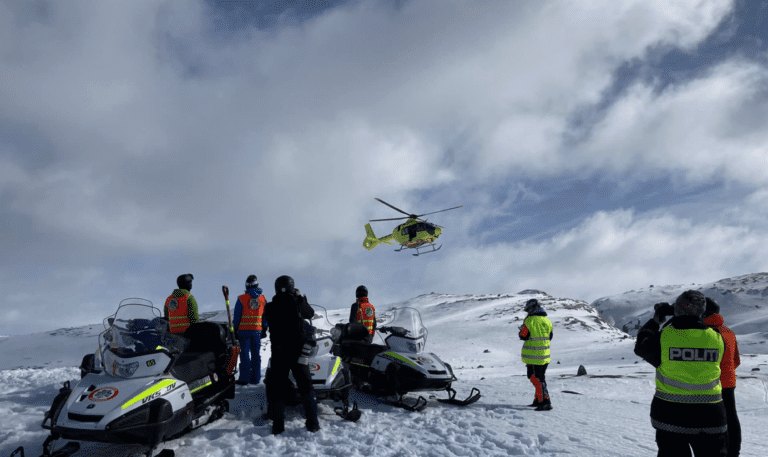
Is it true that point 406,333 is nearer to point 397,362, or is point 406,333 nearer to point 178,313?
point 397,362

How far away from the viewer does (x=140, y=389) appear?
175 inches

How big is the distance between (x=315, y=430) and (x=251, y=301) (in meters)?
3.55

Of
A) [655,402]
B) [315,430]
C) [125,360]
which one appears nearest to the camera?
[655,402]

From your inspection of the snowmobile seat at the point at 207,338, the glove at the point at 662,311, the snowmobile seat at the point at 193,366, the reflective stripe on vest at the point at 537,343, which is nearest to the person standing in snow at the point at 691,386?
the glove at the point at 662,311

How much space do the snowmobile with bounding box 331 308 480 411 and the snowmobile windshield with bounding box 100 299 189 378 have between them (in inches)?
133

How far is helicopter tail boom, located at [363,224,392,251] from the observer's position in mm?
30656

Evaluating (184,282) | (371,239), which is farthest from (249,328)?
(371,239)

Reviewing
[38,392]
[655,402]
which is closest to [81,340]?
[38,392]

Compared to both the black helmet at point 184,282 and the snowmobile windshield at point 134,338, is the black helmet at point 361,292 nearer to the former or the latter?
the black helmet at point 184,282

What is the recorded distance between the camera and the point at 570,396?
8.67 m

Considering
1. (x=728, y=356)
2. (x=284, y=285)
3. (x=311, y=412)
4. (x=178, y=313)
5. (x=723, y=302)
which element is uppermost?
(x=284, y=285)

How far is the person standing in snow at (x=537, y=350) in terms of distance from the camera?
7277 mm

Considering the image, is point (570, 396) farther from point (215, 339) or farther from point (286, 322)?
point (215, 339)

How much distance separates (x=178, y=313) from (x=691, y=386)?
7332 millimetres
